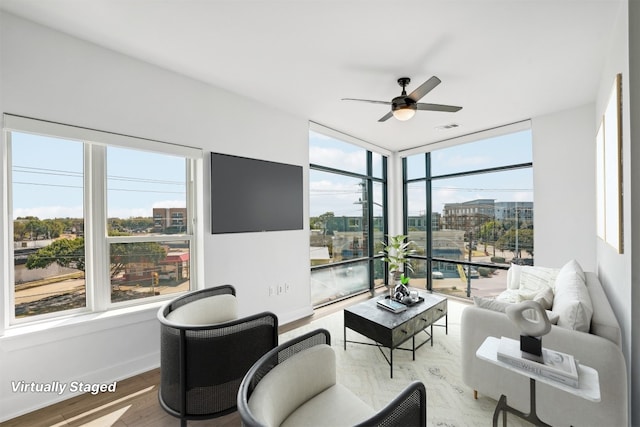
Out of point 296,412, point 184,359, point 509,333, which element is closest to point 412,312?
point 509,333

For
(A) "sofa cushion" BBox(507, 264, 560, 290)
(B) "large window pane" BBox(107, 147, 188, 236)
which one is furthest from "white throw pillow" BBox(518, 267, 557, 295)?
(B) "large window pane" BBox(107, 147, 188, 236)

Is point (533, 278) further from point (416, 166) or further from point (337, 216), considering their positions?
point (416, 166)

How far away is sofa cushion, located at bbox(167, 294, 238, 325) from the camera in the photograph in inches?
78.9

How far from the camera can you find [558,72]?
2.67 metres

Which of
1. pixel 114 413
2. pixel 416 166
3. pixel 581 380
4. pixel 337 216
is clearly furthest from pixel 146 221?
pixel 416 166

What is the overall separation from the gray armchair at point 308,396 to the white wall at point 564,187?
12.1 ft

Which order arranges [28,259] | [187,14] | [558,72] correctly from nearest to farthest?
[187,14]
[28,259]
[558,72]

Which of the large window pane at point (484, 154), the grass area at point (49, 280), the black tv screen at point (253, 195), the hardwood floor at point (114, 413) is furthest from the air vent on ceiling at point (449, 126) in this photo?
the grass area at point (49, 280)

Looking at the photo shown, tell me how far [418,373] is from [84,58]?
155 inches

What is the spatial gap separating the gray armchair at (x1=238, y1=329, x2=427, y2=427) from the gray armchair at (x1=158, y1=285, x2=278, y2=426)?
1.71 ft

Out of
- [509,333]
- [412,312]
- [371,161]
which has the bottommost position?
[412,312]

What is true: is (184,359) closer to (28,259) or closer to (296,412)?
(296,412)

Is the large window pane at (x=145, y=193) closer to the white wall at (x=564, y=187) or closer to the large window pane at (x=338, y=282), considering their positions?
the large window pane at (x=338, y=282)

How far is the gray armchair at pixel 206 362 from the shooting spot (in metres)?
1.67
